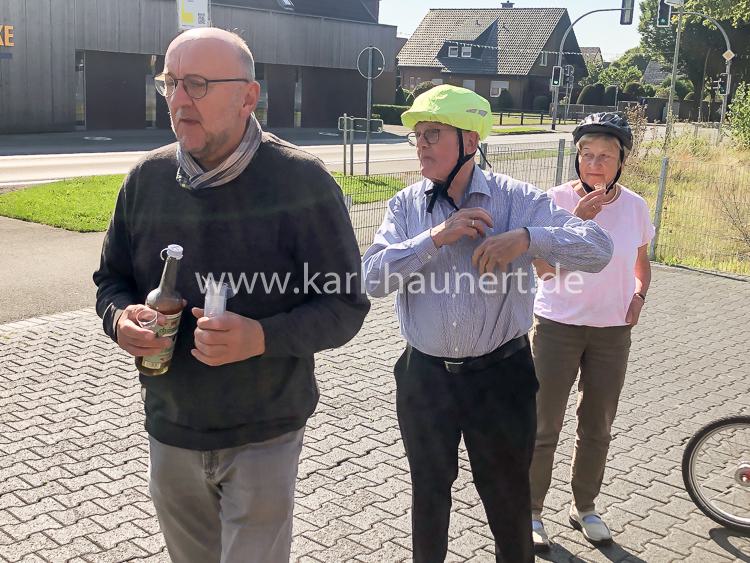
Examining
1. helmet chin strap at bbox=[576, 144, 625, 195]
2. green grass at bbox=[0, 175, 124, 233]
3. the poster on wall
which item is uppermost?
the poster on wall

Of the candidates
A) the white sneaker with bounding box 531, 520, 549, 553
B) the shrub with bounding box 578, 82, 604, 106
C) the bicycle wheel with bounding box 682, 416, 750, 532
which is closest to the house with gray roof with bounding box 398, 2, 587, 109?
the shrub with bounding box 578, 82, 604, 106

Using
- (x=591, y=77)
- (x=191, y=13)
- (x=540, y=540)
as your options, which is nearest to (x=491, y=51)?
(x=591, y=77)

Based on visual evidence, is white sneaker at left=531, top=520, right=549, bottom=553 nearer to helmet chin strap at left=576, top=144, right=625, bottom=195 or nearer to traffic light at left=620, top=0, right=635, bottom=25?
helmet chin strap at left=576, top=144, right=625, bottom=195

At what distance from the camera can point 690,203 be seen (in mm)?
12070

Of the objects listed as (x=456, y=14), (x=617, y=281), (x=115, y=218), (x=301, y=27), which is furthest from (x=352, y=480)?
(x=456, y=14)

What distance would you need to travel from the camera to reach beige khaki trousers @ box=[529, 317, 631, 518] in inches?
161

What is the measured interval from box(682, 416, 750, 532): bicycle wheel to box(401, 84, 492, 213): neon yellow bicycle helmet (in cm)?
220

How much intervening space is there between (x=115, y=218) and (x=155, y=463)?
0.82 meters

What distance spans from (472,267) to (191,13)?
10.8 m

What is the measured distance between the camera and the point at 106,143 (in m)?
28.8

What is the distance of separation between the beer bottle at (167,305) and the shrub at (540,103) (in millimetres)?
71738

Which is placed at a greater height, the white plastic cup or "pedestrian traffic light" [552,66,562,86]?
"pedestrian traffic light" [552,66,562,86]

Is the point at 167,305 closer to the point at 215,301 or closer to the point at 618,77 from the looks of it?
the point at 215,301

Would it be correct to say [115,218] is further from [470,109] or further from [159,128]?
[159,128]
